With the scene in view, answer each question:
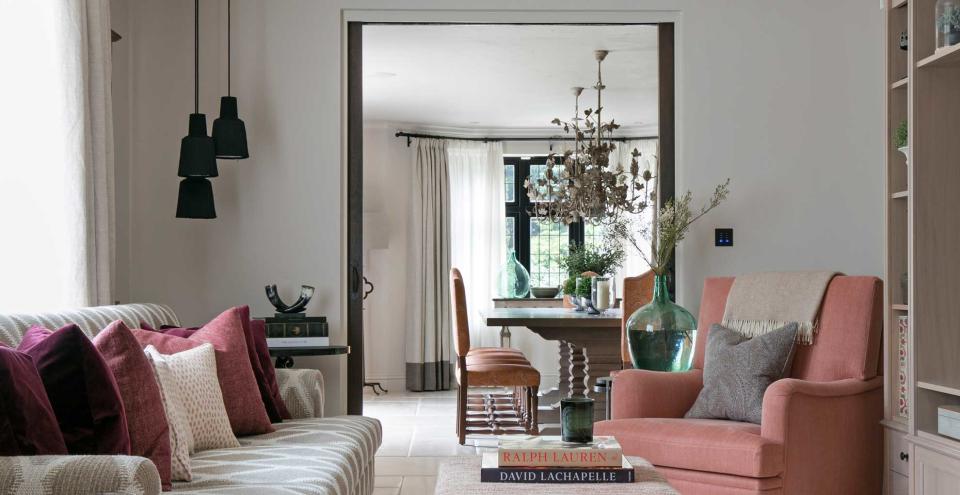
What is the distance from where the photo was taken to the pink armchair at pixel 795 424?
3281 mm

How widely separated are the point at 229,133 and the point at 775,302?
2.46 m

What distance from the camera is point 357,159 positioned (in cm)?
463

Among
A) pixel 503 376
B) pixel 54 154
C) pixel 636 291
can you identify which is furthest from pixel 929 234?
pixel 54 154

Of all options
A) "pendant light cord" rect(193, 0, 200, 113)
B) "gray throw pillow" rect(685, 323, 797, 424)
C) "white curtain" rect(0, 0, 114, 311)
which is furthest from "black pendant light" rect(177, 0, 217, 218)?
"gray throw pillow" rect(685, 323, 797, 424)

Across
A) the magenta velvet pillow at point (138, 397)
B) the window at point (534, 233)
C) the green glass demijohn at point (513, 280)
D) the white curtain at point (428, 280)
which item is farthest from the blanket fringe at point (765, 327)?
the window at point (534, 233)

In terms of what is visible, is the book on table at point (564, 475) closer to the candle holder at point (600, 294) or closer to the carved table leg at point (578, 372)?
the carved table leg at point (578, 372)

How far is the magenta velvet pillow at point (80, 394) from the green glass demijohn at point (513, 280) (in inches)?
266

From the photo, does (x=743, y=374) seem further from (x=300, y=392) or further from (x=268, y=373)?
(x=268, y=373)

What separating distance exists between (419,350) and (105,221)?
5055mm

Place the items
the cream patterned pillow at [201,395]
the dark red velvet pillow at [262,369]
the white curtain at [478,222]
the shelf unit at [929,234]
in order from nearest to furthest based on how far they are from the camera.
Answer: the cream patterned pillow at [201,395], the dark red velvet pillow at [262,369], the shelf unit at [929,234], the white curtain at [478,222]

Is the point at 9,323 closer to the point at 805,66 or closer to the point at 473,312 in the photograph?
the point at 805,66

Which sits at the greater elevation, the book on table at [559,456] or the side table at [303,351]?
the side table at [303,351]

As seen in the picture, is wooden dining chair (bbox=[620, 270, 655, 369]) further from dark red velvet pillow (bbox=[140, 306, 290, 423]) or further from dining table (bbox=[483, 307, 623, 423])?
dark red velvet pillow (bbox=[140, 306, 290, 423])

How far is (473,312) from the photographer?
8.77 meters
